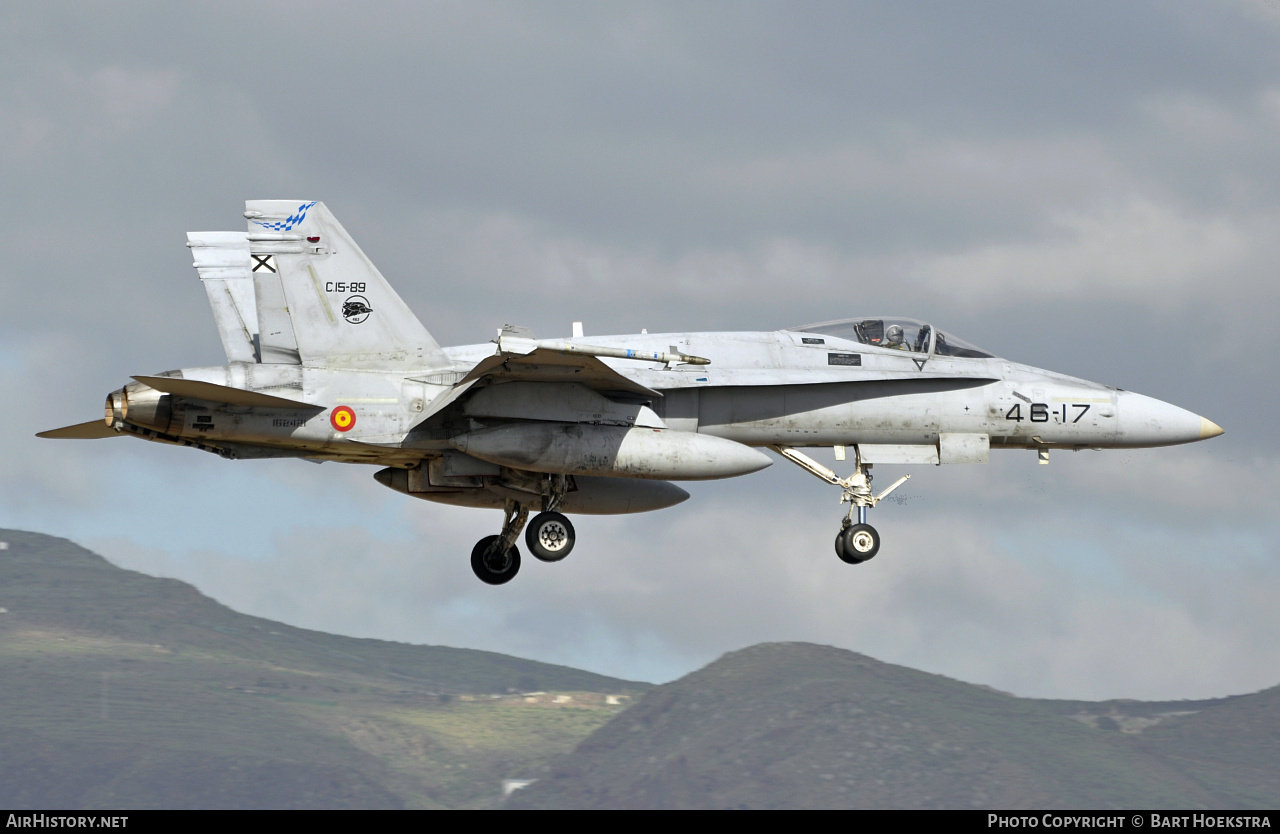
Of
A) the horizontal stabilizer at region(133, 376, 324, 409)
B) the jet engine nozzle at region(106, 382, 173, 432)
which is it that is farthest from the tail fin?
the jet engine nozzle at region(106, 382, 173, 432)

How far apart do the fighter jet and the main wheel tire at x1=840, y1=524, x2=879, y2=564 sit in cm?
3

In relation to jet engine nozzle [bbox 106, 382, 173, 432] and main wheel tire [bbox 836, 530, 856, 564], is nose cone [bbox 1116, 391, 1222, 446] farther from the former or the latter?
jet engine nozzle [bbox 106, 382, 173, 432]

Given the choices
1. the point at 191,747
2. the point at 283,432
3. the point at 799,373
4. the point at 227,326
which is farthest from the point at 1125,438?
the point at 191,747

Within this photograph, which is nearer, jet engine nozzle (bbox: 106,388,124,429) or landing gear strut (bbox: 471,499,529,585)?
jet engine nozzle (bbox: 106,388,124,429)

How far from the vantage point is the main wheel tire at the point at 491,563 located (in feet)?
83.0

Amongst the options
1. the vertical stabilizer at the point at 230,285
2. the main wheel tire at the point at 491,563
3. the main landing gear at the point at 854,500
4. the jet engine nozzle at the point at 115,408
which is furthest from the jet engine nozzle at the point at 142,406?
the main landing gear at the point at 854,500

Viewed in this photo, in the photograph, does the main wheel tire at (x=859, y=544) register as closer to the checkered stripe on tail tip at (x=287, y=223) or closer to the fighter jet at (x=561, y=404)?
the fighter jet at (x=561, y=404)

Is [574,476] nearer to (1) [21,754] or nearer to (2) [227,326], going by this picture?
(2) [227,326]

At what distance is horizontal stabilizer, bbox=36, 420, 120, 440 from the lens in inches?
931

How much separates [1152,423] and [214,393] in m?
14.9

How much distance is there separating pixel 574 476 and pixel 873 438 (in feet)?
16.1

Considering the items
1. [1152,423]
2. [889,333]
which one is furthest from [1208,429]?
[889,333]

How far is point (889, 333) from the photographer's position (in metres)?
24.5

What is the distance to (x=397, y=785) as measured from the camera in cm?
18250
